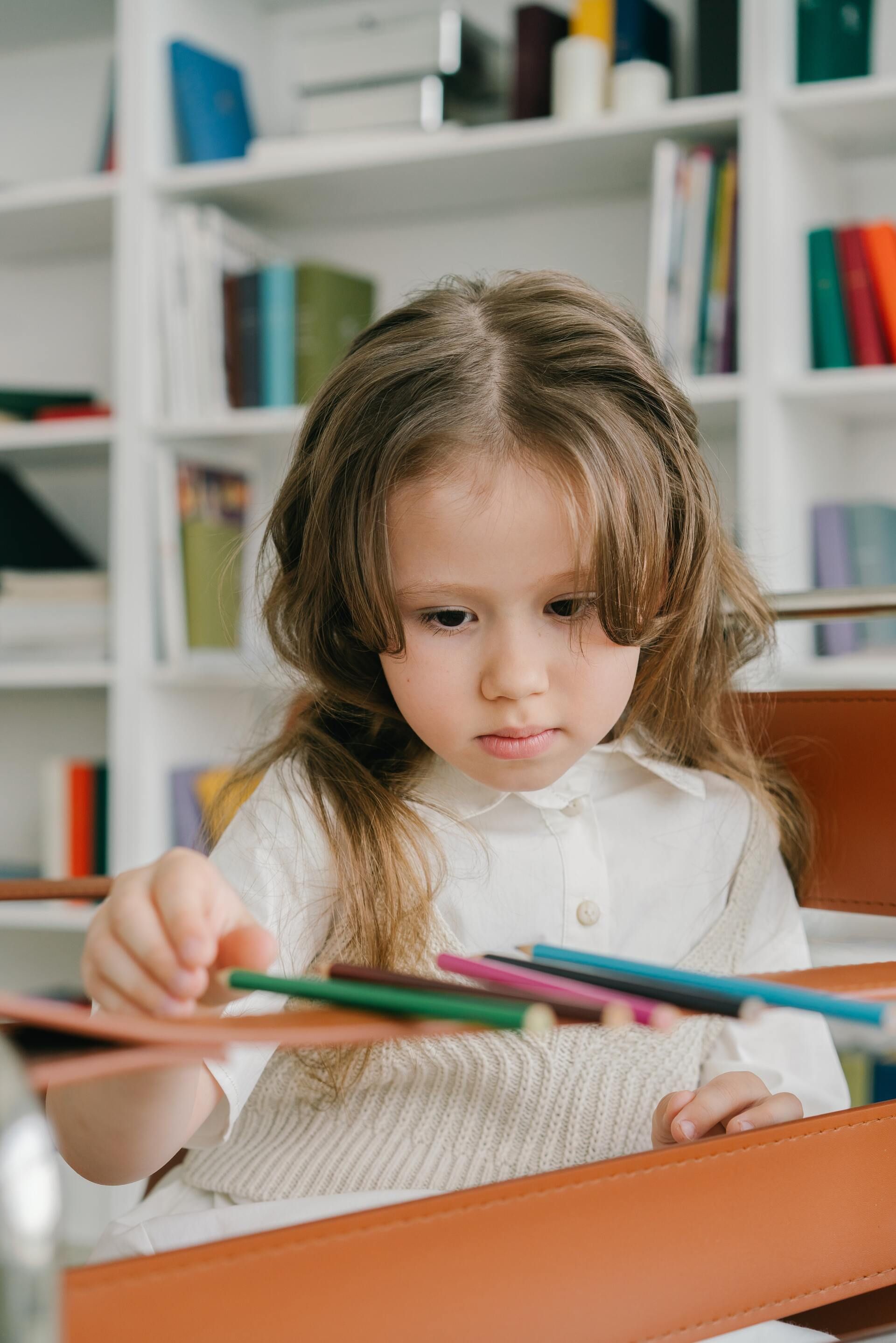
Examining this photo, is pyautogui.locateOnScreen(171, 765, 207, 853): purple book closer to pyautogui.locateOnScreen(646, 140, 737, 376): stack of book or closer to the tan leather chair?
pyautogui.locateOnScreen(646, 140, 737, 376): stack of book

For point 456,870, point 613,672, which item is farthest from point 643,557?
point 456,870

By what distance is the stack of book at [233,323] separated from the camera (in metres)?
1.91

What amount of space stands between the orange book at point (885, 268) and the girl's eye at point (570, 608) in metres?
1.15

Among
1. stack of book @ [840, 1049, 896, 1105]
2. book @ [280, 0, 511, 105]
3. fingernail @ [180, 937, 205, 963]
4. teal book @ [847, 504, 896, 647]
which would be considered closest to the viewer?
fingernail @ [180, 937, 205, 963]

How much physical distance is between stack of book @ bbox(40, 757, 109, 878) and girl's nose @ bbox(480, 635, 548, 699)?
1.56 metres

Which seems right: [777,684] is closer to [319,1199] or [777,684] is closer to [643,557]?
[643,557]

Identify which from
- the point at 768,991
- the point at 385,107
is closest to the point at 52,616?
the point at 385,107

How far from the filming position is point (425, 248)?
212 cm

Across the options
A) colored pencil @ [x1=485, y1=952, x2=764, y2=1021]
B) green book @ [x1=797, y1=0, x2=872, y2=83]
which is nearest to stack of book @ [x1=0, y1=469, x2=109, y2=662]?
green book @ [x1=797, y1=0, x2=872, y2=83]

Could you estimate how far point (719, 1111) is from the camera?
658 millimetres

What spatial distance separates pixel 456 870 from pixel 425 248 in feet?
5.18

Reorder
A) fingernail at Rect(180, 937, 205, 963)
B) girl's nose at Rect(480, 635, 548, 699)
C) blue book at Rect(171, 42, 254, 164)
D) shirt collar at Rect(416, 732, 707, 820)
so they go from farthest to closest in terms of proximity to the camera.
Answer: blue book at Rect(171, 42, 254, 164), shirt collar at Rect(416, 732, 707, 820), girl's nose at Rect(480, 635, 548, 699), fingernail at Rect(180, 937, 205, 963)

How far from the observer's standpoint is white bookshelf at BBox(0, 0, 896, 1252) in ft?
5.36

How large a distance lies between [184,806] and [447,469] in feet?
4.69
